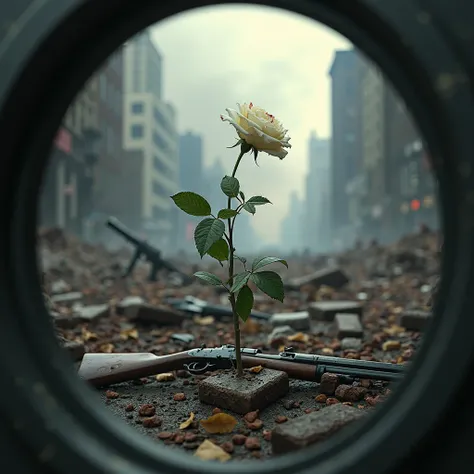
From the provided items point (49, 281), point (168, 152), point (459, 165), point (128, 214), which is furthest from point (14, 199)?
point (168, 152)

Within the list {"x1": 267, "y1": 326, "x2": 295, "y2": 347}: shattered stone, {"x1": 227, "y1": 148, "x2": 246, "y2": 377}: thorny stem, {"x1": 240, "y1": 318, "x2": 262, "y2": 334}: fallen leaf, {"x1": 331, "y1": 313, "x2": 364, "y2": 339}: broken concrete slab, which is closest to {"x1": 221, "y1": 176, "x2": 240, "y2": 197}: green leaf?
{"x1": 227, "y1": 148, "x2": 246, "y2": 377}: thorny stem

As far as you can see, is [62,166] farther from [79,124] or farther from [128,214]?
[128,214]

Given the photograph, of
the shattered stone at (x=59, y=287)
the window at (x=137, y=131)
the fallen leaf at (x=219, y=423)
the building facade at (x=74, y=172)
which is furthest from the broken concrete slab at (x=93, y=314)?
the window at (x=137, y=131)

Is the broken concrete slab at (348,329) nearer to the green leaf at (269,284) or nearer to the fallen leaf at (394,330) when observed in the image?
the fallen leaf at (394,330)

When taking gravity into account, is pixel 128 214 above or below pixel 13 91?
above

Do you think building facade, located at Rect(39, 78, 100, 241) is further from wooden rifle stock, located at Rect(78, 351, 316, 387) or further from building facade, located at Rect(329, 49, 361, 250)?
building facade, located at Rect(329, 49, 361, 250)
